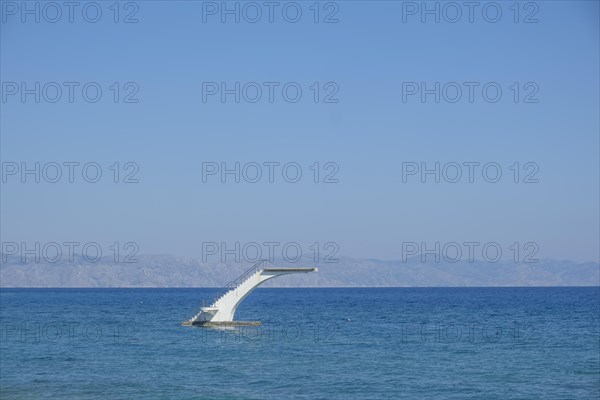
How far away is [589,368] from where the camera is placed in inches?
1773

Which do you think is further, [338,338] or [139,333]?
[139,333]

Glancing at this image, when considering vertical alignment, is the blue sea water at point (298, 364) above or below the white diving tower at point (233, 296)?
below

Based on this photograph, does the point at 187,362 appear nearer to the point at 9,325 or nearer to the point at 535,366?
the point at 535,366

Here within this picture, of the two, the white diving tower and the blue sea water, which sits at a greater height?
the white diving tower

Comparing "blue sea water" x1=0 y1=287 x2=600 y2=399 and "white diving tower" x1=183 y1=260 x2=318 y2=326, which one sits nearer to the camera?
"blue sea water" x1=0 y1=287 x2=600 y2=399

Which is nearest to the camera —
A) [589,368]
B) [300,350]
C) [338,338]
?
[589,368]

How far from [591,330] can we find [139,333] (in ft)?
120

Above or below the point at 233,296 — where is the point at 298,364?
below

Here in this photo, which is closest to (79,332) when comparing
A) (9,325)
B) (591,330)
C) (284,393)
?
(9,325)

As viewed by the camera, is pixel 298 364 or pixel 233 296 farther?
pixel 233 296

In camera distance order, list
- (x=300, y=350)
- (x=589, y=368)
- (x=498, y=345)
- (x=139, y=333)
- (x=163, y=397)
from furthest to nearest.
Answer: (x=139, y=333), (x=498, y=345), (x=300, y=350), (x=589, y=368), (x=163, y=397)

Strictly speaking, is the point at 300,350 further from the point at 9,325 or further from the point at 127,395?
the point at 9,325

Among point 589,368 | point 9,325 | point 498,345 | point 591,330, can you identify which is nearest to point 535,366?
point 589,368

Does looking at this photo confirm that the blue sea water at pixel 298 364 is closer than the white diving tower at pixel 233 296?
Yes
